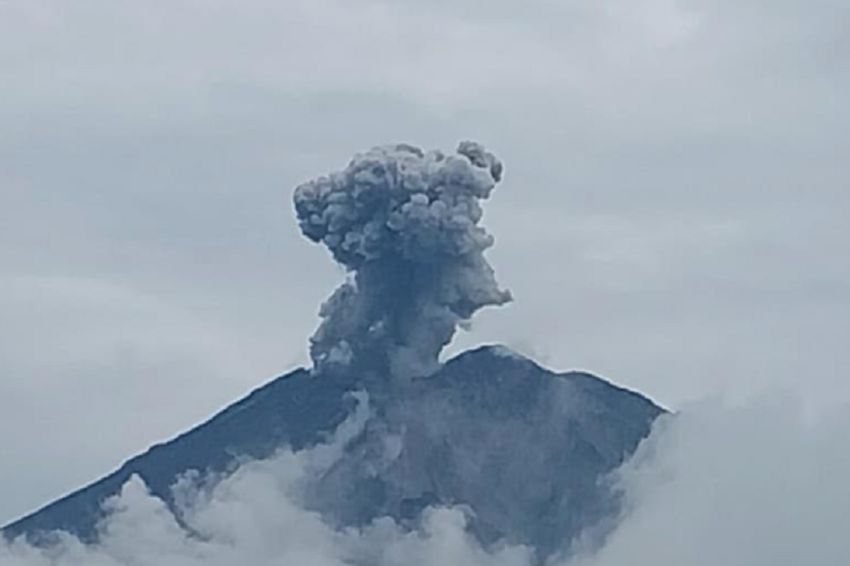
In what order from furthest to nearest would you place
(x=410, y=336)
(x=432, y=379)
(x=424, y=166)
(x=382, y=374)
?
1. (x=432, y=379)
2. (x=382, y=374)
3. (x=410, y=336)
4. (x=424, y=166)

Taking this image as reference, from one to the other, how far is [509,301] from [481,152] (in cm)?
935

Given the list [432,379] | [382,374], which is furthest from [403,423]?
[382,374]

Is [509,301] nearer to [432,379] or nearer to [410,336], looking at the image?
[410,336]

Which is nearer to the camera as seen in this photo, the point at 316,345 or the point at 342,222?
the point at 342,222

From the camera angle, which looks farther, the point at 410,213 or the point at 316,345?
the point at 316,345

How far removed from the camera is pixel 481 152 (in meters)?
157

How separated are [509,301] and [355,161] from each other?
41.9 ft

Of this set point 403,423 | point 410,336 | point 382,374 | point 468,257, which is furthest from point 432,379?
point 468,257

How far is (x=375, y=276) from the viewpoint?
161 metres

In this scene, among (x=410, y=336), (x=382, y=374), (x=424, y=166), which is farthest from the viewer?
(x=382, y=374)

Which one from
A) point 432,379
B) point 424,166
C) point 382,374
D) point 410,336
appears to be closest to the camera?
point 424,166

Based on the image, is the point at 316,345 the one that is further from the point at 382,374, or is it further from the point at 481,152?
the point at 481,152

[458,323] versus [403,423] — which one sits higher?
[403,423]

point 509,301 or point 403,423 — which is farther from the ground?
point 403,423
